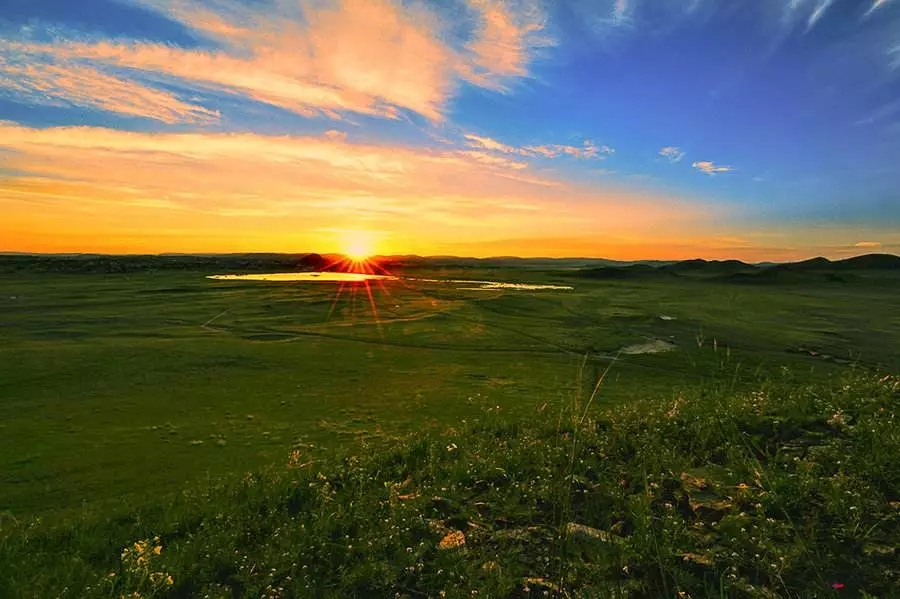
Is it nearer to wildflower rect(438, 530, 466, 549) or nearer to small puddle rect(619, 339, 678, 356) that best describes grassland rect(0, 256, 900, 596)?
wildflower rect(438, 530, 466, 549)

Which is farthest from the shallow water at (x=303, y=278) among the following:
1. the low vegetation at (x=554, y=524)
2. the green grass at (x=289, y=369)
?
the low vegetation at (x=554, y=524)

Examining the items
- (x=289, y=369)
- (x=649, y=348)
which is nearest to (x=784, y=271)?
(x=649, y=348)

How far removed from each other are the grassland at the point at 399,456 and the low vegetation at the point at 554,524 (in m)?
0.03

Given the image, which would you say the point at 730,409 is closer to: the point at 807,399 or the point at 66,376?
the point at 807,399

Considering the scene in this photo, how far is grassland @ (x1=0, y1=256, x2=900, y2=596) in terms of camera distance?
5094 millimetres

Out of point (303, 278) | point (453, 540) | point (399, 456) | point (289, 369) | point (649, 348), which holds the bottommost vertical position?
point (289, 369)

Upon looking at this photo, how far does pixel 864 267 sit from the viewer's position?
95812 millimetres

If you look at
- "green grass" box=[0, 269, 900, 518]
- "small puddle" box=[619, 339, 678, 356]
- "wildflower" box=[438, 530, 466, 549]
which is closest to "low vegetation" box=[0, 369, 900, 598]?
"wildflower" box=[438, 530, 466, 549]

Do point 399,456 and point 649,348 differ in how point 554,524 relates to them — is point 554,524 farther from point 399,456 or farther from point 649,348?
point 649,348

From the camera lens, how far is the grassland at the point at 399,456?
5.09m

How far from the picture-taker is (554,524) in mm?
5781

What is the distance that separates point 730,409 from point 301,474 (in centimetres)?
809

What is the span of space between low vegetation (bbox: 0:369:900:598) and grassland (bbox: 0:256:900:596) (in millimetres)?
35

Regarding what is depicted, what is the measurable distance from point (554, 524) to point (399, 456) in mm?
3925
